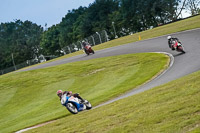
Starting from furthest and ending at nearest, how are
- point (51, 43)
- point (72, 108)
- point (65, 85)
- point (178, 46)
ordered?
point (51, 43) < point (65, 85) < point (178, 46) < point (72, 108)

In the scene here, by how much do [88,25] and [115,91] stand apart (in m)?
85.7

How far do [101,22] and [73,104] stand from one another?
87457mm

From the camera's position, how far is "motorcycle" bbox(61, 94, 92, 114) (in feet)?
42.8

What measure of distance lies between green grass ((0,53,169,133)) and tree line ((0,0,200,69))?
45113 millimetres

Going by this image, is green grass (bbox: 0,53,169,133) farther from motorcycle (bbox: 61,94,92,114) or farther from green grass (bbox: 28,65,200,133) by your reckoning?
green grass (bbox: 28,65,200,133)

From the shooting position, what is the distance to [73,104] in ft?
44.3

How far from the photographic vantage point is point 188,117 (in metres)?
6.48

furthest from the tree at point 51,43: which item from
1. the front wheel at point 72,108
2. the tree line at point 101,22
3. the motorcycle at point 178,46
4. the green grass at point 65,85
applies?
the front wheel at point 72,108

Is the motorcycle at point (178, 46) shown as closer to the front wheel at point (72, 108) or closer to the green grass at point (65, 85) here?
the green grass at point (65, 85)

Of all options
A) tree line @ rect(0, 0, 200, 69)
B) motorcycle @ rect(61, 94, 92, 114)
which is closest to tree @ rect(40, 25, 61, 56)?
tree line @ rect(0, 0, 200, 69)

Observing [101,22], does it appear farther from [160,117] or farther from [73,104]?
[160,117]

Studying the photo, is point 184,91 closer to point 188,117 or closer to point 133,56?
point 188,117

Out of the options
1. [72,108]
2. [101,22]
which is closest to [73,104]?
[72,108]

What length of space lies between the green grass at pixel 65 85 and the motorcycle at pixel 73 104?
5.46ft
